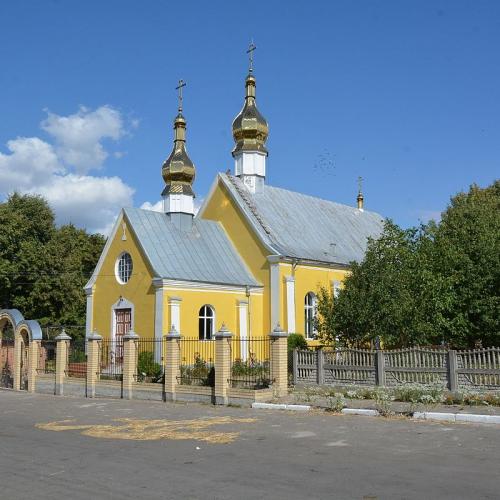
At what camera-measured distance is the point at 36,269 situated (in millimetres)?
40125

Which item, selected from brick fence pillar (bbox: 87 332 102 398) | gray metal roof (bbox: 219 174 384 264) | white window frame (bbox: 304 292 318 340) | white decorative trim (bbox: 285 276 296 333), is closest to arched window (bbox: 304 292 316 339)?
white window frame (bbox: 304 292 318 340)

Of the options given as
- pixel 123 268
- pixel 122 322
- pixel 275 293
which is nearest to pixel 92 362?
pixel 122 322

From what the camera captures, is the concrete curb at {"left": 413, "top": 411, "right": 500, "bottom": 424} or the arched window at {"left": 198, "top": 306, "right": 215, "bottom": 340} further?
the arched window at {"left": 198, "top": 306, "right": 215, "bottom": 340}

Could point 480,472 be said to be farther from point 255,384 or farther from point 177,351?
point 177,351

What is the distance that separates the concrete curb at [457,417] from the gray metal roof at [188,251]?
12403mm

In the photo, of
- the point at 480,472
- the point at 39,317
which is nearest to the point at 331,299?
the point at 480,472

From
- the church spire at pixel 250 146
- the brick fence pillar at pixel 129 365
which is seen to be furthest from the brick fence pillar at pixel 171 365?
the church spire at pixel 250 146

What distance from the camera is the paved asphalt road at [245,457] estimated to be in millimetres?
7238

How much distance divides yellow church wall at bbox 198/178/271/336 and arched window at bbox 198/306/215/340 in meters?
2.25

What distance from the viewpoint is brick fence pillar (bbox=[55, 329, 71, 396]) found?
73.8 feet

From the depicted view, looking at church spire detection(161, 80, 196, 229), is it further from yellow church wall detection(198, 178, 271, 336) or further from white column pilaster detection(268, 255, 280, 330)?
white column pilaster detection(268, 255, 280, 330)

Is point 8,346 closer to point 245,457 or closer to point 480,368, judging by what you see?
point 480,368

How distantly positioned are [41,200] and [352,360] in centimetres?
3047

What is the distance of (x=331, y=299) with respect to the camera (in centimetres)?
2172
